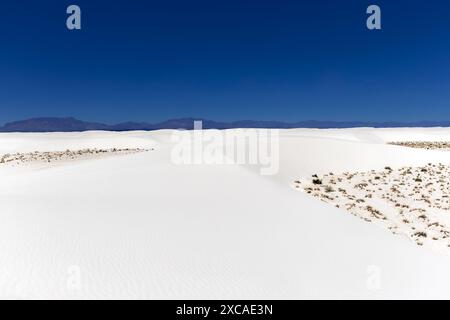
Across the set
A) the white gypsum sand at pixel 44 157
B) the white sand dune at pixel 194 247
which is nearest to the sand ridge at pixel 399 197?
the white sand dune at pixel 194 247

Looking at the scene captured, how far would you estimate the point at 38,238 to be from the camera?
688cm

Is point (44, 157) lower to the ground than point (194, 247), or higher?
higher

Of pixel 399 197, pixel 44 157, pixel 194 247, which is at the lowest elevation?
pixel 399 197

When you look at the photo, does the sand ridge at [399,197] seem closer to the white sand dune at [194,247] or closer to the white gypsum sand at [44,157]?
the white sand dune at [194,247]

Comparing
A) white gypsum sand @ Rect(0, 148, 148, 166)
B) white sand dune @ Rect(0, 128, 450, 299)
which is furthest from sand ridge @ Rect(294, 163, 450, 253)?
white gypsum sand @ Rect(0, 148, 148, 166)

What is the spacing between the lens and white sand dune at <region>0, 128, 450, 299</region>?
534 centimetres

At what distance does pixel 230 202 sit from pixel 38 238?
5.23 meters

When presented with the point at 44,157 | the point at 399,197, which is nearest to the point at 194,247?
the point at 399,197

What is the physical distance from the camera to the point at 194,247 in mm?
6820

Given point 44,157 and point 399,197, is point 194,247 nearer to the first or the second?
point 399,197

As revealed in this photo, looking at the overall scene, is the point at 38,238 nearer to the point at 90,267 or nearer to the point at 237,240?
the point at 90,267

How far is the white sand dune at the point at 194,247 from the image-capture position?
5.34m

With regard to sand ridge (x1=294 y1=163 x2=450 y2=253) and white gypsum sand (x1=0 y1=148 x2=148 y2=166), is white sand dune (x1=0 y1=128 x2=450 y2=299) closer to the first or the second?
sand ridge (x1=294 y1=163 x2=450 y2=253)

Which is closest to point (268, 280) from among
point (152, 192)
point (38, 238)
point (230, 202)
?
point (38, 238)
